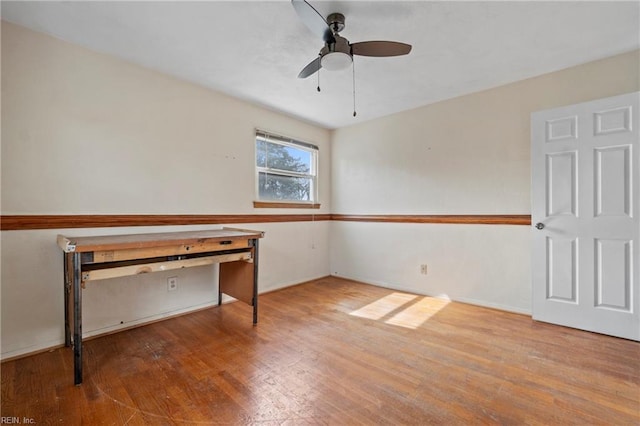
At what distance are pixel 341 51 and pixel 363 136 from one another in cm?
237

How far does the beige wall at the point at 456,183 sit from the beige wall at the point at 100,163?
1.70 meters

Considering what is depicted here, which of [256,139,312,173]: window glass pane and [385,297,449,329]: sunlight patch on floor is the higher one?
[256,139,312,173]: window glass pane

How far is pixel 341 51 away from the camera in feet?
6.15

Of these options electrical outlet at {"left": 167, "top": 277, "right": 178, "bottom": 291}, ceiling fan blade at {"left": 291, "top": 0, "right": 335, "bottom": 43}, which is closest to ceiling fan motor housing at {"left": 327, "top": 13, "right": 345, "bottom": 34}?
ceiling fan blade at {"left": 291, "top": 0, "right": 335, "bottom": 43}

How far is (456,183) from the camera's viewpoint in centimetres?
333

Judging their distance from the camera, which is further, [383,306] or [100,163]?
[383,306]

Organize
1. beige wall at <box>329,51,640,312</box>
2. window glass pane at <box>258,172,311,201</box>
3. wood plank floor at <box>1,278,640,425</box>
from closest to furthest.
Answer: wood plank floor at <box>1,278,640,425</box>, beige wall at <box>329,51,640,312</box>, window glass pane at <box>258,172,311,201</box>

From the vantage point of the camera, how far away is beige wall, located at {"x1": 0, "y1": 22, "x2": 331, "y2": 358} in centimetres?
205

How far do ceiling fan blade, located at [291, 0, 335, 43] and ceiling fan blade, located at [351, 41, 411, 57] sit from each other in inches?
7.3

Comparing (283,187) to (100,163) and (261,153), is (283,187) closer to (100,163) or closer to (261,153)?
(261,153)

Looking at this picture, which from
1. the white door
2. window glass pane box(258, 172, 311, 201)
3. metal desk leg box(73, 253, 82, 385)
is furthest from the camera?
window glass pane box(258, 172, 311, 201)

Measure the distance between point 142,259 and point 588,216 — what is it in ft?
11.7

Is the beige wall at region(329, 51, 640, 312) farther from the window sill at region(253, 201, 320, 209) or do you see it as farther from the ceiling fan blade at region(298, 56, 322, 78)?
the ceiling fan blade at region(298, 56, 322, 78)

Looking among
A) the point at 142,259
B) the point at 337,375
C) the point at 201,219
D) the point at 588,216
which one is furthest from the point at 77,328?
the point at 588,216
